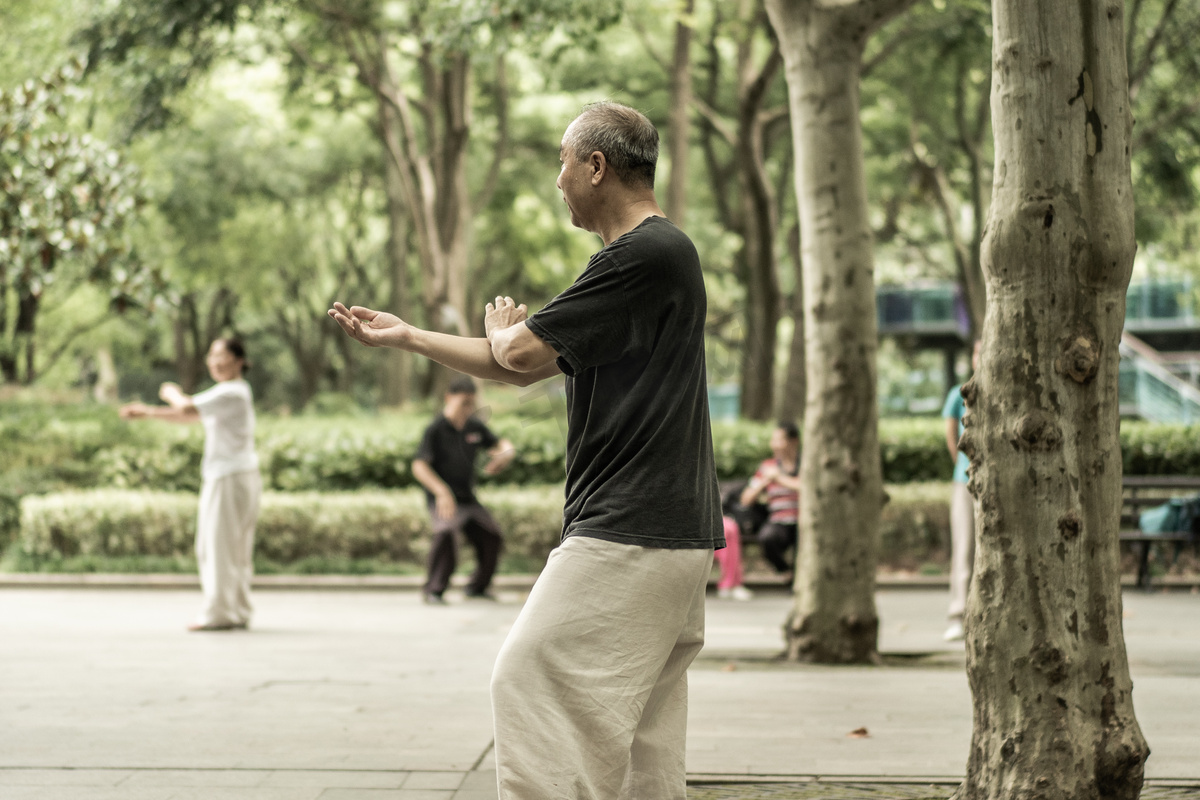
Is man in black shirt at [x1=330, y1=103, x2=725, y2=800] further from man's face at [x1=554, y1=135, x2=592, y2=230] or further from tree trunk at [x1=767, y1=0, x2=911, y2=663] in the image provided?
tree trunk at [x1=767, y1=0, x2=911, y2=663]

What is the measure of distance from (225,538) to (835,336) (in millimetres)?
4553

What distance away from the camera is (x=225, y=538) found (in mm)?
9516

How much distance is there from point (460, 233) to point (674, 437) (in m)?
17.2

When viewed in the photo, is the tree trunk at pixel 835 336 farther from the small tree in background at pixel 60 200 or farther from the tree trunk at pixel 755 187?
the small tree in background at pixel 60 200

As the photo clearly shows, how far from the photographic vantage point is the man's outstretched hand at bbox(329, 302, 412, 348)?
320 centimetres

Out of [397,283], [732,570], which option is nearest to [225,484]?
[732,570]

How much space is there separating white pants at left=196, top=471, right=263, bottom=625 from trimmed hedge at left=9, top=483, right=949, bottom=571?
13.1 ft

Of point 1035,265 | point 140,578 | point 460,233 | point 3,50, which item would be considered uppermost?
point 3,50

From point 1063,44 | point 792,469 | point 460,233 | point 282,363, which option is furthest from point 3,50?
point 282,363

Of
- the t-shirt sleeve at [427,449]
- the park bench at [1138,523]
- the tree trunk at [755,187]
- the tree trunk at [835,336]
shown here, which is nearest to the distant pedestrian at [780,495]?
the park bench at [1138,523]

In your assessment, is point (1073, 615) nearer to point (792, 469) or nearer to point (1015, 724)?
point (1015, 724)

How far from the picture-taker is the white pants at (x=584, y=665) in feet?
10.1

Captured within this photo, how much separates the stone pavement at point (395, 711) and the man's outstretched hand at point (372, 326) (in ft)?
6.63

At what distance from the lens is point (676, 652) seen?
11.2 ft
